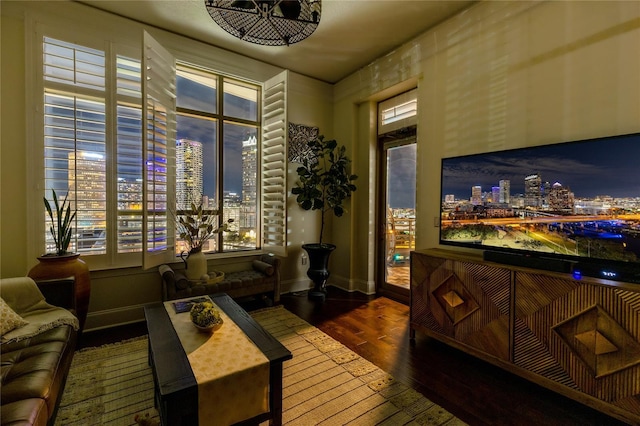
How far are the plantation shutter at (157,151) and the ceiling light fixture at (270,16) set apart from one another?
113 cm

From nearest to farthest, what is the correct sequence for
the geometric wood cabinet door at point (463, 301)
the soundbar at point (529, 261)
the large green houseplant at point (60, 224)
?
the soundbar at point (529, 261), the geometric wood cabinet door at point (463, 301), the large green houseplant at point (60, 224)

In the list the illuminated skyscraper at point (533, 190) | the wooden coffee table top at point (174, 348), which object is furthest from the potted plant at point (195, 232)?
the illuminated skyscraper at point (533, 190)

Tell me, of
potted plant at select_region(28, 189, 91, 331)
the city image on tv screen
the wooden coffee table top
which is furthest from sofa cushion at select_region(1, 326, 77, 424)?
the city image on tv screen

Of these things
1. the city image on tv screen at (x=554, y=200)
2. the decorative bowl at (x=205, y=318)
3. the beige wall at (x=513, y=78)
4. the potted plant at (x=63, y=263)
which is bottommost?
the decorative bowl at (x=205, y=318)

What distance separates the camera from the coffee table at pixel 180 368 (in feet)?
4.22

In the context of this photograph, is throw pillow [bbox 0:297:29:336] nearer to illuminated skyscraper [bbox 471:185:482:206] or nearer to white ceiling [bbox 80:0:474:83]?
white ceiling [bbox 80:0:474:83]

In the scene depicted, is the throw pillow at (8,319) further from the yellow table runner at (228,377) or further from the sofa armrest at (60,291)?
the yellow table runner at (228,377)

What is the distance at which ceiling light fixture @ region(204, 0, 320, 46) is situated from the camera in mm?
1873

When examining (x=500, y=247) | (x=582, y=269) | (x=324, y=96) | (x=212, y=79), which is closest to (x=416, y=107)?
(x=324, y=96)

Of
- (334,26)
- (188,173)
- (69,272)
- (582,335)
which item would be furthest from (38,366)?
(334,26)

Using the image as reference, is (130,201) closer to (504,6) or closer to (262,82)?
(262,82)

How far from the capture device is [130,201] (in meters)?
3.05

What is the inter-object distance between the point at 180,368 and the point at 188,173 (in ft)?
8.92

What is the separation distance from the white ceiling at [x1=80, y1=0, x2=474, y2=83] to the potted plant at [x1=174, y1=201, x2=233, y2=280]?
2.01 metres
